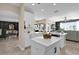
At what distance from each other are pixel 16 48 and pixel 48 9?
1.01 m

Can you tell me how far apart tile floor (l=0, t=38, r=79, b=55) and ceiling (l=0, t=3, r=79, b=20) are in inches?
21.5

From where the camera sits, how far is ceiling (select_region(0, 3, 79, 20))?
191 centimetres

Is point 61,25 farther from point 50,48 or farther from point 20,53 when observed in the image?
point 20,53

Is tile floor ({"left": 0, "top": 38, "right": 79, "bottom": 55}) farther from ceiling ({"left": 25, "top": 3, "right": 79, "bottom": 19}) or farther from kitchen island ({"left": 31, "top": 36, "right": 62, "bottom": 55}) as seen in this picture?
ceiling ({"left": 25, "top": 3, "right": 79, "bottom": 19})

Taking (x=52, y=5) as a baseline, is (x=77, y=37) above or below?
below

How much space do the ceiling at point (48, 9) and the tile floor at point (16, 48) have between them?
21.5 inches

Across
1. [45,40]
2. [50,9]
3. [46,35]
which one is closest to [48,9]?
[50,9]

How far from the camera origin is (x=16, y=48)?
196cm

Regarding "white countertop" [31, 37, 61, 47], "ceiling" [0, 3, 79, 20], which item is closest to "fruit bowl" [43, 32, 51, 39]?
"white countertop" [31, 37, 61, 47]

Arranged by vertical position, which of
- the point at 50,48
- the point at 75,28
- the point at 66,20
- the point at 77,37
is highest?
the point at 66,20

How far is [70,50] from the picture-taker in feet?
6.23

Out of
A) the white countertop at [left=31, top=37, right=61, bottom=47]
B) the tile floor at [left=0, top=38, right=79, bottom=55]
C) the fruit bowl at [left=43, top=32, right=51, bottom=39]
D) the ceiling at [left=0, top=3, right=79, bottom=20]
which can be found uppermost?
the ceiling at [left=0, top=3, right=79, bottom=20]

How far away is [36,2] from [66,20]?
0.71 meters
